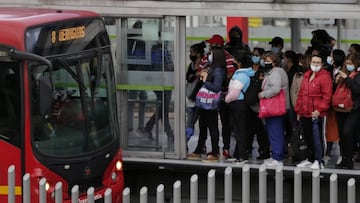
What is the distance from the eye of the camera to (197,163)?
11.1 meters

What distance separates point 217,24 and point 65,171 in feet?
29.3

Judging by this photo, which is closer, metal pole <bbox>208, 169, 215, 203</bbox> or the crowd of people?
metal pole <bbox>208, 169, 215, 203</bbox>

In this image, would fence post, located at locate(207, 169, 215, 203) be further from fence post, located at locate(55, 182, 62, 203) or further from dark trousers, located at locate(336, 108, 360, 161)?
dark trousers, located at locate(336, 108, 360, 161)

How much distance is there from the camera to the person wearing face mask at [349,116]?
33.3ft

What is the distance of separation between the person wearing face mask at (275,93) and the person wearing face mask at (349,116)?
0.72 metres

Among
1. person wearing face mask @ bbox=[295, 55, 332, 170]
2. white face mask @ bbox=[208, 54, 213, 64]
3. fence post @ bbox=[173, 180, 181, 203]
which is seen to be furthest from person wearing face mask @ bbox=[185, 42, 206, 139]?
fence post @ bbox=[173, 180, 181, 203]

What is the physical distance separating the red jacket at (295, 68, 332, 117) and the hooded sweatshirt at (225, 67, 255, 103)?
741 millimetres

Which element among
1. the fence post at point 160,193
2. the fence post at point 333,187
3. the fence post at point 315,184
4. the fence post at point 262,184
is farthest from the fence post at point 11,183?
the fence post at point 333,187

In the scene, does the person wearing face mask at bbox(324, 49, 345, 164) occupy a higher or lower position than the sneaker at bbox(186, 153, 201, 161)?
higher

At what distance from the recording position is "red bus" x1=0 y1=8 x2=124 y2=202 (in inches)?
A: 351

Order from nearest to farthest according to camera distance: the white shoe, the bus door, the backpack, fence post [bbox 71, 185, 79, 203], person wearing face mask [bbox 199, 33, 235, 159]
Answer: fence post [bbox 71, 185, 79, 203] < the white shoe < the backpack < person wearing face mask [bbox 199, 33, 235, 159] < the bus door

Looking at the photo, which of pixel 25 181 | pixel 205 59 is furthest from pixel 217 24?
pixel 25 181

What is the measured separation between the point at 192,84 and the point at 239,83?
897 mm

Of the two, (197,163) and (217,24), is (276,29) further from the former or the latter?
(197,163)
